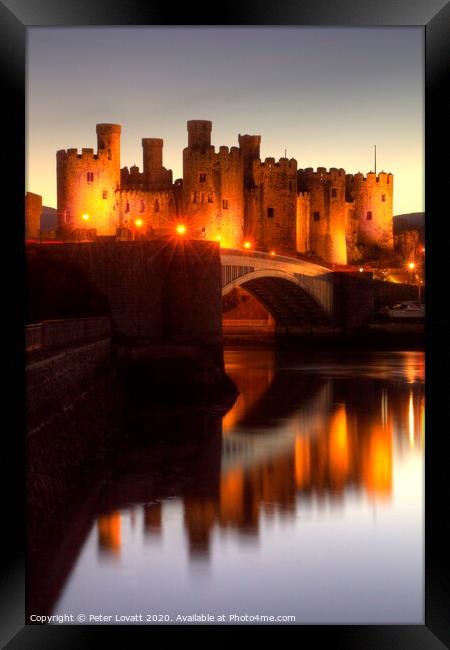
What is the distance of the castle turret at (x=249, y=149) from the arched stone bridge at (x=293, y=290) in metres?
8.26

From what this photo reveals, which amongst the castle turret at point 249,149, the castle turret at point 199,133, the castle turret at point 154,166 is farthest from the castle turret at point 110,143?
the castle turret at point 249,149

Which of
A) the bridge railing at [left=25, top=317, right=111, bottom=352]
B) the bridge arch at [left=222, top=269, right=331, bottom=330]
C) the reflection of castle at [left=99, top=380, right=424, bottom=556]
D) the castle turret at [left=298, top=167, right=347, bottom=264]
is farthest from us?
the castle turret at [left=298, top=167, right=347, bottom=264]

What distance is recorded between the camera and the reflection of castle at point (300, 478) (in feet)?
28.4

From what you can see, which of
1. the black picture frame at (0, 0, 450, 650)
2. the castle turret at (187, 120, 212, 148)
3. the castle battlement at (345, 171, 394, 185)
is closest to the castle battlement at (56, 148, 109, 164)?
the castle turret at (187, 120, 212, 148)

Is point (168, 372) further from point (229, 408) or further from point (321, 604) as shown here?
point (321, 604)

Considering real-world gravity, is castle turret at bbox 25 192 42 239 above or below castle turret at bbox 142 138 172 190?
below

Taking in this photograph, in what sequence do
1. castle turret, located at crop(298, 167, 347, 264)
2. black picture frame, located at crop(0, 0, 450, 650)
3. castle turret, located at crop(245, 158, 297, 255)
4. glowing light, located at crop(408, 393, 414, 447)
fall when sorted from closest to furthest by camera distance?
black picture frame, located at crop(0, 0, 450, 650) → glowing light, located at crop(408, 393, 414, 447) → castle turret, located at crop(245, 158, 297, 255) → castle turret, located at crop(298, 167, 347, 264)

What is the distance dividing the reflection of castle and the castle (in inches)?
776

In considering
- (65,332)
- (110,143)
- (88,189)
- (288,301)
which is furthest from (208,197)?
(65,332)

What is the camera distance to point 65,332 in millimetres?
11828

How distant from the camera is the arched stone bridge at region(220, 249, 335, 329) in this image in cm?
2831

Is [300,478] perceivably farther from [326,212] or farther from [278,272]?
[326,212]

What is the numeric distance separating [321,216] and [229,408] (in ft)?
81.6

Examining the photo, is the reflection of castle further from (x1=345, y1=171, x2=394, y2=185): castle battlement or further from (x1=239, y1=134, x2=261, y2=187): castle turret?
(x1=345, y1=171, x2=394, y2=185): castle battlement
